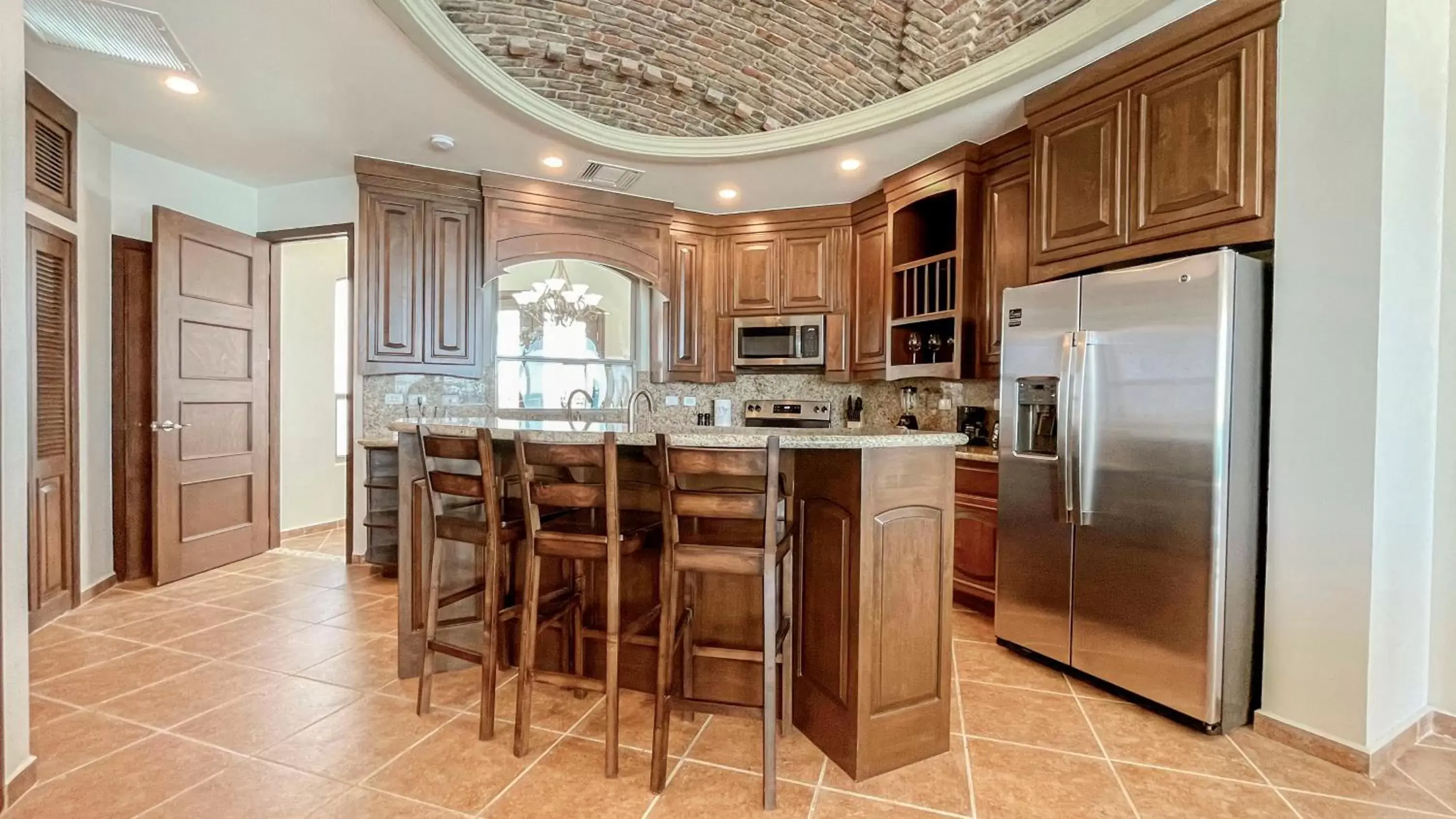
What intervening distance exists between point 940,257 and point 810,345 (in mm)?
1227

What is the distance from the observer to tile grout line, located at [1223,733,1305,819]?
5.76 ft

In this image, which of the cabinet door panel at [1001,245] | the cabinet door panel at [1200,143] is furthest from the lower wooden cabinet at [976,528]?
the cabinet door panel at [1200,143]

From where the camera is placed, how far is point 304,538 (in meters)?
5.01

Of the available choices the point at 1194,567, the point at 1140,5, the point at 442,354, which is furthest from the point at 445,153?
the point at 1194,567

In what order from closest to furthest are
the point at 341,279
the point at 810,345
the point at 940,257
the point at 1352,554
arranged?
the point at 1352,554 → the point at 940,257 → the point at 810,345 → the point at 341,279

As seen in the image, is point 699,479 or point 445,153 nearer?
point 699,479

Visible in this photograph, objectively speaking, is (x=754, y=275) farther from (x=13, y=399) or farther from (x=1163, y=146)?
(x=13, y=399)

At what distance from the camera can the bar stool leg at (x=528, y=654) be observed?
1.97 m

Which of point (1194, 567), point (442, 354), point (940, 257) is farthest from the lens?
point (442, 354)

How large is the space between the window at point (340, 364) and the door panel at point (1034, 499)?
5.23m

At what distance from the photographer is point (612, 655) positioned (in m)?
1.88

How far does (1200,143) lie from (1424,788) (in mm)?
2222

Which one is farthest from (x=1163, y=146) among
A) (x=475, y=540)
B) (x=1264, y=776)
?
(x=475, y=540)

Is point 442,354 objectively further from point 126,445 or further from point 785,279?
→ point 785,279
